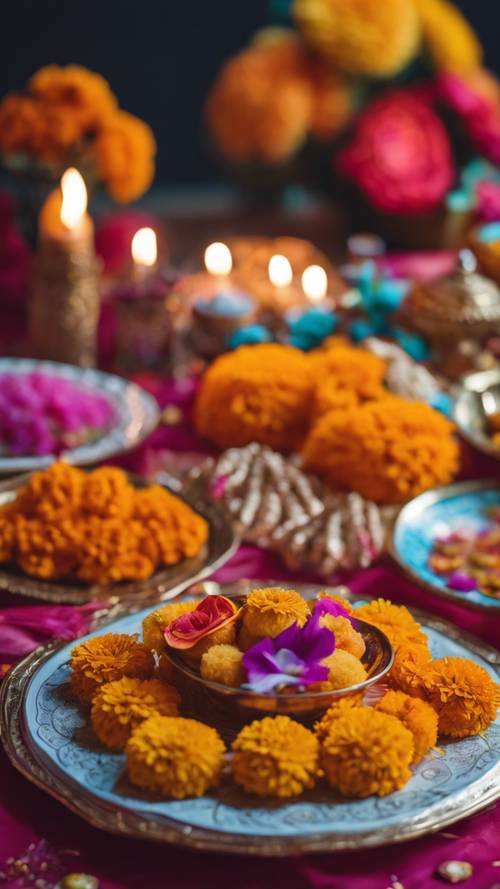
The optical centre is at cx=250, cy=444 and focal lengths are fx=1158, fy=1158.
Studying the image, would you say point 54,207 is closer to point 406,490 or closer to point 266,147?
point 406,490

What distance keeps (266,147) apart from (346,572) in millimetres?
1580

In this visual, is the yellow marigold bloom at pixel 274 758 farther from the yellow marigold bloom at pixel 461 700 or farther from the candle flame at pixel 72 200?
the candle flame at pixel 72 200

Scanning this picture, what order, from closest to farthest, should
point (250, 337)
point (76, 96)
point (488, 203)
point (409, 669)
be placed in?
point (409, 669)
point (250, 337)
point (76, 96)
point (488, 203)

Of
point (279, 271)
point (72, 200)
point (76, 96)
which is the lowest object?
point (279, 271)

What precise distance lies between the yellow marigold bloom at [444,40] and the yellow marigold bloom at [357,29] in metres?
0.13

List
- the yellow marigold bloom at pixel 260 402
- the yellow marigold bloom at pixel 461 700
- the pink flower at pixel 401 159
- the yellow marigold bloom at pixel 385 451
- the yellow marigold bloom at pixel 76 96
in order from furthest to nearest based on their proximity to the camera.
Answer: the pink flower at pixel 401 159
the yellow marigold bloom at pixel 76 96
the yellow marigold bloom at pixel 260 402
the yellow marigold bloom at pixel 385 451
the yellow marigold bloom at pixel 461 700

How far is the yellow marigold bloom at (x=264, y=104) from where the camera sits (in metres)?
2.47

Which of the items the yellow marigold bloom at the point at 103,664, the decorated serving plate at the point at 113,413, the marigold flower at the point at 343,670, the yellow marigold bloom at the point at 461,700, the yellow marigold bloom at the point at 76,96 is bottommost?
the decorated serving plate at the point at 113,413

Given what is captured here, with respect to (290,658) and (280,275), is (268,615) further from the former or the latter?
(280,275)

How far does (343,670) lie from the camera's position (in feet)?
2.50

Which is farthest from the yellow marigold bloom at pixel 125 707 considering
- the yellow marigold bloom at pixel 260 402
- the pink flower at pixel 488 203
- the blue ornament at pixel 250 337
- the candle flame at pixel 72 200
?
the pink flower at pixel 488 203

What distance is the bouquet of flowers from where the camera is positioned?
2.32 m

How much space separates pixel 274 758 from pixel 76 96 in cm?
130

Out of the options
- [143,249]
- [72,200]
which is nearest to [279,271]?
[143,249]
